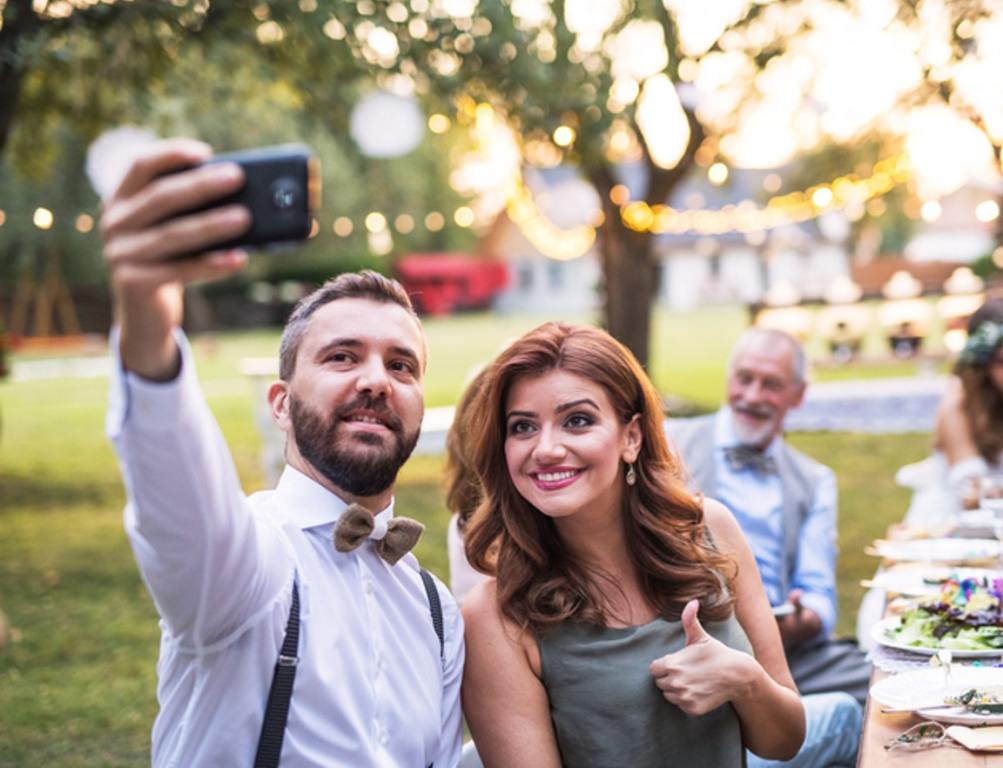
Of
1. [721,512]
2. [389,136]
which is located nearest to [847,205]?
[389,136]

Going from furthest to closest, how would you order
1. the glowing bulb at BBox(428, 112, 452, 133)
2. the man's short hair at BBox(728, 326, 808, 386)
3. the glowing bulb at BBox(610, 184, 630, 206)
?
the glowing bulb at BBox(610, 184, 630, 206) < the glowing bulb at BBox(428, 112, 452, 133) < the man's short hair at BBox(728, 326, 808, 386)

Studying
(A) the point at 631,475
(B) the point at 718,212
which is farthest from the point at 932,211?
(A) the point at 631,475

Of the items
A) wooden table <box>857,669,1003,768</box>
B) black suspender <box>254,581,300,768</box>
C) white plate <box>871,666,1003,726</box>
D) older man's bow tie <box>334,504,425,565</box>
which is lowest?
wooden table <box>857,669,1003,768</box>

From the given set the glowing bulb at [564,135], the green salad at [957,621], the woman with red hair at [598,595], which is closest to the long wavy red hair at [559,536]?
the woman with red hair at [598,595]

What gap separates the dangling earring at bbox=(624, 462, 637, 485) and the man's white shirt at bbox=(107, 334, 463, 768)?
1.73 ft

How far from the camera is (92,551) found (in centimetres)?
901

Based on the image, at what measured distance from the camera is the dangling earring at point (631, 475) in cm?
274

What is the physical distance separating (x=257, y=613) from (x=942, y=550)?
294 centimetres

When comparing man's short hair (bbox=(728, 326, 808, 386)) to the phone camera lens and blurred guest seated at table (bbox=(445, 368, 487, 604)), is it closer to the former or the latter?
blurred guest seated at table (bbox=(445, 368, 487, 604))

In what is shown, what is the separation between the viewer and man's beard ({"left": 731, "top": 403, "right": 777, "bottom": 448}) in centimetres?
422

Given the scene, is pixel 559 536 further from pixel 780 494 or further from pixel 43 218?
pixel 43 218

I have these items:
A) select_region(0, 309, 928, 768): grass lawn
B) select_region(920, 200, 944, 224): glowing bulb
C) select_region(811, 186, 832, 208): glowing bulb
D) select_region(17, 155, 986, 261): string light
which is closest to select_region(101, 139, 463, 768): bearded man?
select_region(0, 309, 928, 768): grass lawn

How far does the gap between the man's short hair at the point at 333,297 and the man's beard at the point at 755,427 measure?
2.08 meters

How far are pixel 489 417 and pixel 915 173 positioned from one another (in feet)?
37.0
